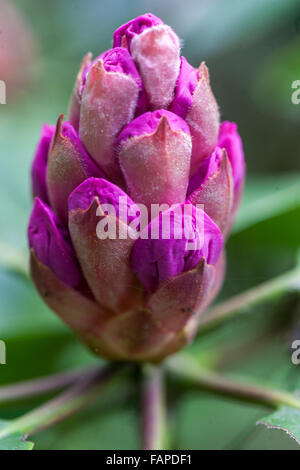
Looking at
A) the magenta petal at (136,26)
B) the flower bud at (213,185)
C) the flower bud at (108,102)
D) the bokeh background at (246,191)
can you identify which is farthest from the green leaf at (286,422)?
the magenta petal at (136,26)

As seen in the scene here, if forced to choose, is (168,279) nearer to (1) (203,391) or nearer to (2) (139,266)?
(2) (139,266)

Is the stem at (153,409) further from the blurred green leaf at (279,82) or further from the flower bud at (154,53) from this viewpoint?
the blurred green leaf at (279,82)

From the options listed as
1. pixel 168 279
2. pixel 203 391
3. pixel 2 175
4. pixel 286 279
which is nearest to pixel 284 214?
pixel 286 279

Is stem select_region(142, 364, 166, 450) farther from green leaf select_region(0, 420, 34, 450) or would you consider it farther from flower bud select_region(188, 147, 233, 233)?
flower bud select_region(188, 147, 233, 233)

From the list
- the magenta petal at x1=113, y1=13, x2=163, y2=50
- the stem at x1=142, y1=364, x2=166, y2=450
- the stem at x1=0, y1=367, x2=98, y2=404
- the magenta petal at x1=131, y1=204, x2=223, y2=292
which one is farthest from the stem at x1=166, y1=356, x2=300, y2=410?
the magenta petal at x1=113, y1=13, x2=163, y2=50

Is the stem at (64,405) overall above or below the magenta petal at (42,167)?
below

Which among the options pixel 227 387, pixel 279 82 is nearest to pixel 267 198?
pixel 279 82
